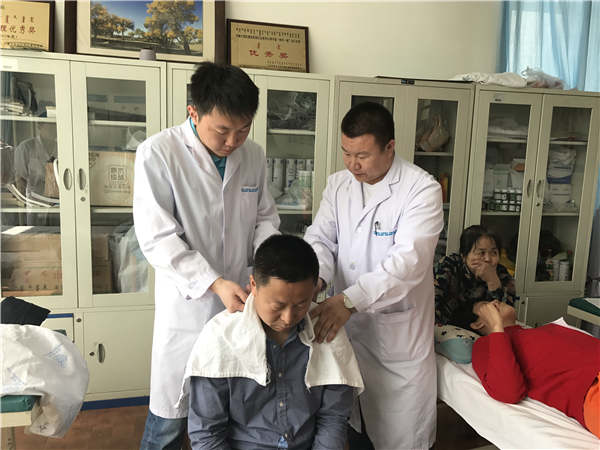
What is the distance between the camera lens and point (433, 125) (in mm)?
2770

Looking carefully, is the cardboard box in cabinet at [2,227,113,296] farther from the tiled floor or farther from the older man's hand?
the older man's hand

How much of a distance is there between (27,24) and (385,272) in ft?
7.43

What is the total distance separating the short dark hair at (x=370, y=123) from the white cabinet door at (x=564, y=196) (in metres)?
1.88

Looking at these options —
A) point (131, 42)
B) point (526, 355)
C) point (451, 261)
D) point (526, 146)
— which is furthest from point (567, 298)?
point (131, 42)

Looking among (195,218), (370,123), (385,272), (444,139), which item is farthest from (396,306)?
(444,139)

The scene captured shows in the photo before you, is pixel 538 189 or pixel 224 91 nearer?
pixel 224 91

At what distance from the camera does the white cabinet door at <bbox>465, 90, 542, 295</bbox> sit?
2.79m

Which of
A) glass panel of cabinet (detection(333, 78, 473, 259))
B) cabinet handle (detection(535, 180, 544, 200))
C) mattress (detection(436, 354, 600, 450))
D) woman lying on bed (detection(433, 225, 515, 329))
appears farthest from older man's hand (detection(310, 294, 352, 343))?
cabinet handle (detection(535, 180, 544, 200))

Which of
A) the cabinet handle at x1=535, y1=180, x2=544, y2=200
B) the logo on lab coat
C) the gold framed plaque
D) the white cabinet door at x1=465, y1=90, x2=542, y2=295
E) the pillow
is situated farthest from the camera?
the cabinet handle at x1=535, y1=180, x2=544, y2=200

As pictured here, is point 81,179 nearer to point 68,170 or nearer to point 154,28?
point 68,170

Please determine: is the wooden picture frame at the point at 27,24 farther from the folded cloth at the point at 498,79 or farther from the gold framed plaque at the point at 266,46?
the folded cloth at the point at 498,79

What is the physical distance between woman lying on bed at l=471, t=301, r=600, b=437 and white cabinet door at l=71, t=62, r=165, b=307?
1.72 metres

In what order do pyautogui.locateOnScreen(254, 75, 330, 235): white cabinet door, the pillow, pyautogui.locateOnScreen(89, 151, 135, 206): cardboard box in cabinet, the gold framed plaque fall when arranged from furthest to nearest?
the gold framed plaque
pyautogui.locateOnScreen(254, 75, 330, 235): white cabinet door
pyautogui.locateOnScreen(89, 151, 135, 206): cardboard box in cabinet
the pillow

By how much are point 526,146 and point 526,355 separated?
1.71 metres
